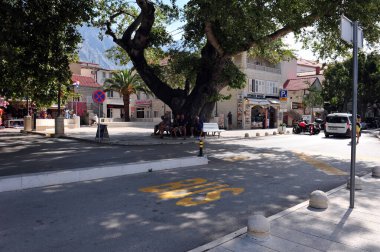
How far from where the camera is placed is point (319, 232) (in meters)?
4.72

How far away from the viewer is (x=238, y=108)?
124 ft

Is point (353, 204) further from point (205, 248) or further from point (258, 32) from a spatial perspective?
point (258, 32)

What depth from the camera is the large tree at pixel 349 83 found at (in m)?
44.4

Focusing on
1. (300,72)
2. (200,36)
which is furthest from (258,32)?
(300,72)

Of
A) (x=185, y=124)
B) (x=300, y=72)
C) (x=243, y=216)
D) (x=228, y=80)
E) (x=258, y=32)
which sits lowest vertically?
(x=243, y=216)

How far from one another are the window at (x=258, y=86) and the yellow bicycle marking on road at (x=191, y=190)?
32547mm

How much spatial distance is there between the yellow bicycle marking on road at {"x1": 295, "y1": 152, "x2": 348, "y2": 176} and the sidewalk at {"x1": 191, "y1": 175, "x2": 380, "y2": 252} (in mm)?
3790

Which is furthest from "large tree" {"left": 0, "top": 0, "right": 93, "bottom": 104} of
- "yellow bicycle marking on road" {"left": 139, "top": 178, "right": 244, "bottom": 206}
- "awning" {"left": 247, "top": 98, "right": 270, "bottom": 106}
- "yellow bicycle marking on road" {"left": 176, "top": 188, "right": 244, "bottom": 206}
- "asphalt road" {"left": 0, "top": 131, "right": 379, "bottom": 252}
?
"awning" {"left": 247, "top": 98, "right": 270, "bottom": 106}

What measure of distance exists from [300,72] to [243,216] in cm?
6818

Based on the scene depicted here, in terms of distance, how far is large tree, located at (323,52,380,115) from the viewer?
146 ft

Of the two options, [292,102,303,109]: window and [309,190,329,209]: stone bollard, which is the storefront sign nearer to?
[292,102,303,109]: window

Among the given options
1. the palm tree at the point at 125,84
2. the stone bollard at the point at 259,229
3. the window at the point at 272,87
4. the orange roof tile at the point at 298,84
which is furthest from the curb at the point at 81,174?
the orange roof tile at the point at 298,84

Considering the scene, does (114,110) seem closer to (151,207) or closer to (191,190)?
(191,190)

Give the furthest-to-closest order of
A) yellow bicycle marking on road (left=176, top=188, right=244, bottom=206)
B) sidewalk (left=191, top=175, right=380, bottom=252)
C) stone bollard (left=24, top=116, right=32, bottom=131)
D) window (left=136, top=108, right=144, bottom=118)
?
window (left=136, top=108, right=144, bottom=118), stone bollard (left=24, top=116, right=32, bottom=131), yellow bicycle marking on road (left=176, top=188, right=244, bottom=206), sidewalk (left=191, top=175, right=380, bottom=252)
